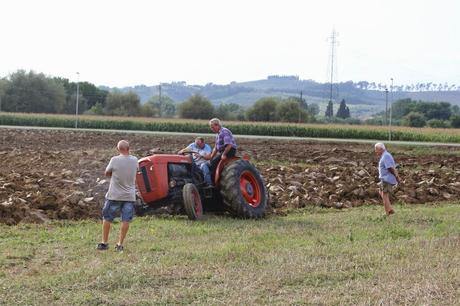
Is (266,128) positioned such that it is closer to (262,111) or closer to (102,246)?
(262,111)

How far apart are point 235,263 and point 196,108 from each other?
76.3 metres

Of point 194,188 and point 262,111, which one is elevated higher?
point 262,111

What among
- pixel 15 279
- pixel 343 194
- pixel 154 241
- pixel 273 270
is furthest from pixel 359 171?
pixel 15 279

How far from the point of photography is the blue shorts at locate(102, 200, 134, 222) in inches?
407

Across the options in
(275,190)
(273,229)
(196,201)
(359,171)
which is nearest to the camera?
(273,229)

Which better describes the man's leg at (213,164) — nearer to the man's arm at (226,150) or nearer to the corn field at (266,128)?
the man's arm at (226,150)

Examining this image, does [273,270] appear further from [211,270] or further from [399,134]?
[399,134]

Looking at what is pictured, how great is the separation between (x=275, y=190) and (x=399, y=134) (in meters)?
38.0

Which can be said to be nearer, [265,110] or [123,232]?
[123,232]

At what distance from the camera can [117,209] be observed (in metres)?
10.6

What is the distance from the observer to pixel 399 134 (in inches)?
2095

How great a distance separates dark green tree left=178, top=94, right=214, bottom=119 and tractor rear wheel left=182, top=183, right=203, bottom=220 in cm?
7183

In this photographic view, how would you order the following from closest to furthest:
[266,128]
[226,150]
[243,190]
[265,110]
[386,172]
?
[226,150]
[243,190]
[386,172]
[266,128]
[265,110]

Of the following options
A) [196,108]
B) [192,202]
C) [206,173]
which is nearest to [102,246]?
[192,202]
